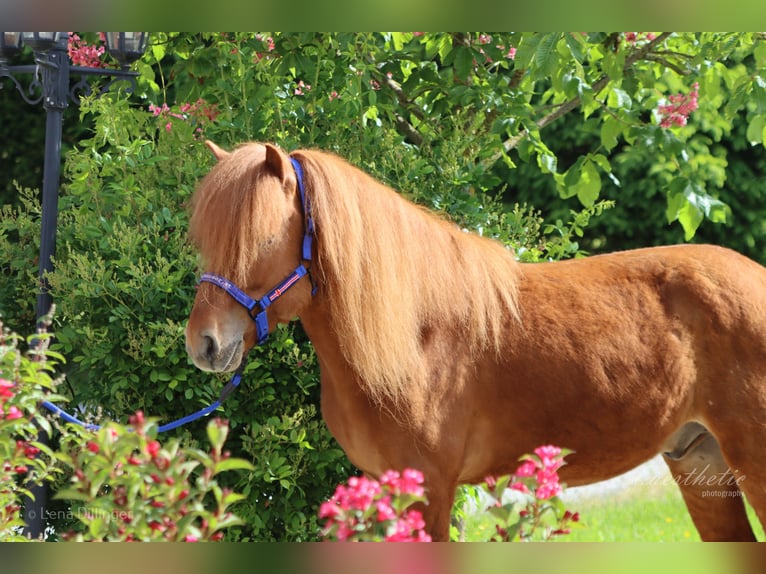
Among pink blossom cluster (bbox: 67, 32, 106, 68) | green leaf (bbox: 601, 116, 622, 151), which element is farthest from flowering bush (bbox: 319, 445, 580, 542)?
pink blossom cluster (bbox: 67, 32, 106, 68)

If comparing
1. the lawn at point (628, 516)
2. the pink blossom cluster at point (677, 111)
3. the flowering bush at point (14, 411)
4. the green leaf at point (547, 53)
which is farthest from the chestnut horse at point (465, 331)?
the lawn at point (628, 516)

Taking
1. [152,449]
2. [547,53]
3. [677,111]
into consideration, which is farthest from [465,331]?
[677,111]

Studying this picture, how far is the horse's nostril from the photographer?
2467 mm

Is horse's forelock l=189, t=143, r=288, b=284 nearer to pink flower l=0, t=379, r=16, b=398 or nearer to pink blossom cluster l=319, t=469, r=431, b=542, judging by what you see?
pink flower l=0, t=379, r=16, b=398

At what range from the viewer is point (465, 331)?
9.30 feet

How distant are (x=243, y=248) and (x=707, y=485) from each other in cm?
198

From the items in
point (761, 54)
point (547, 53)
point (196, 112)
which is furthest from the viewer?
point (196, 112)

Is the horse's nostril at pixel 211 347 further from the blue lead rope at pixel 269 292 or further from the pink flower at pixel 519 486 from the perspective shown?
the pink flower at pixel 519 486

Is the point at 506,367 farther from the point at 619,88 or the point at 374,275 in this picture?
the point at 619,88

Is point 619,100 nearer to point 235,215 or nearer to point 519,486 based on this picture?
point 235,215

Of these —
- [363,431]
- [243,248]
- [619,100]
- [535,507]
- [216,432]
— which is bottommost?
[535,507]

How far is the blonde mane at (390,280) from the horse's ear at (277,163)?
96mm

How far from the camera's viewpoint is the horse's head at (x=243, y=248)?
2.48 meters
